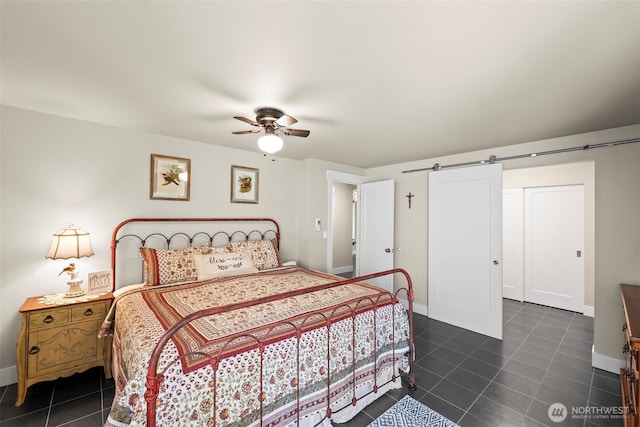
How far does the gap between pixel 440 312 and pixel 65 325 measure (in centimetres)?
444

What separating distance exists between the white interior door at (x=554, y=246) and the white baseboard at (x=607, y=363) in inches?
Result: 76.6

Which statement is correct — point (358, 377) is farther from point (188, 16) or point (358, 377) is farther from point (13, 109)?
point (13, 109)

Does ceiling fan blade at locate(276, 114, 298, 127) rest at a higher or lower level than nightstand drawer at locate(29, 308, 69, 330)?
higher

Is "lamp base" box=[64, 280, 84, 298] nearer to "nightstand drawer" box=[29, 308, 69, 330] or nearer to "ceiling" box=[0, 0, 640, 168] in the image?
"nightstand drawer" box=[29, 308, 69, 330]

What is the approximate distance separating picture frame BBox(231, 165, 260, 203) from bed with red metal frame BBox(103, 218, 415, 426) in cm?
138

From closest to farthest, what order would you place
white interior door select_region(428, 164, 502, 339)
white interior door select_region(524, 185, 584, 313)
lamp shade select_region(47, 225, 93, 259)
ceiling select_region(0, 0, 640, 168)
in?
1. ceiling select_region(0, 0, 640, 168)
2. lamp shade select_region(47, 225, 93, 259)
3. white interior door select_region(428, 164, 502, 339)
4. white interior door select_region(524, 185, 584, 313)

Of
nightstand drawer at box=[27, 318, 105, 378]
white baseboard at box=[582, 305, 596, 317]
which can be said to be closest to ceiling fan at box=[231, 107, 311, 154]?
nightstand drawer at box=[27, 318, 105, 378]

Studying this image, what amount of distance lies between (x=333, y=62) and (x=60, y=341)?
3.17 metres

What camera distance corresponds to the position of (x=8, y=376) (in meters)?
2.36

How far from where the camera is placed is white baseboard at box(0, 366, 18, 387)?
2.33m

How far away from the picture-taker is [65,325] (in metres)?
2.26

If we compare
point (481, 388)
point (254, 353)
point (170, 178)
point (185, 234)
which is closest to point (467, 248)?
point (481, 388)

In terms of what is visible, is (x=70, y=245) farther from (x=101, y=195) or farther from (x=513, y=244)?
(x=513, y=244)

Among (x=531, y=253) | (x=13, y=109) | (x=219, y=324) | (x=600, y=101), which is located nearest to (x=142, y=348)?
(x=219, y=324)
